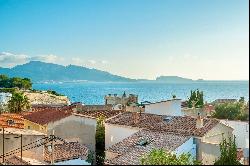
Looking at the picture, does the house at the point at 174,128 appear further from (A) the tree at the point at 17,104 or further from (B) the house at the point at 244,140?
(A) the tree at the point at 17,104

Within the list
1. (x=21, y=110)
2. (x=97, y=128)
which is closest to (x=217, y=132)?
(x=97, y=128)

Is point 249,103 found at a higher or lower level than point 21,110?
higher

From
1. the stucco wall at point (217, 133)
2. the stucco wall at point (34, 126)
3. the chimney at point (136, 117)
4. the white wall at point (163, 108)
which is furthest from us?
the white wall at point (163, 108)

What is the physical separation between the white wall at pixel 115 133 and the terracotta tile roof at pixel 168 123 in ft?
1.08

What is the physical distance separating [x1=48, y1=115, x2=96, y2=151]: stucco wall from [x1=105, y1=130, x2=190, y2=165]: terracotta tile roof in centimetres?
424

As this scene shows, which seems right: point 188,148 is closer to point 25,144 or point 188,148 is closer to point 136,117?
point 136,117

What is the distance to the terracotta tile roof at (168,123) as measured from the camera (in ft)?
65.0

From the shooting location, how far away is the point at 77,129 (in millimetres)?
23859

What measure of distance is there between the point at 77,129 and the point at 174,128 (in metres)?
6.62

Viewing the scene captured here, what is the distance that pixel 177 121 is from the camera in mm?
21828

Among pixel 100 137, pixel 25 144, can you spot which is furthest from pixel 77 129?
pixel 25 144

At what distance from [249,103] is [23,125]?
25.0 meters

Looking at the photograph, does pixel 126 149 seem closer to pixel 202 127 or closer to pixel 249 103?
pixel 202 127

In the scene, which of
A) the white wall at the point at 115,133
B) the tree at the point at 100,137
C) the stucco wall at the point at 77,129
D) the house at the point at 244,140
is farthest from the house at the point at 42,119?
the house at the point at 244,140
